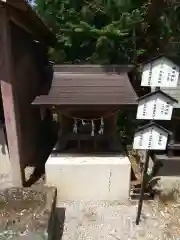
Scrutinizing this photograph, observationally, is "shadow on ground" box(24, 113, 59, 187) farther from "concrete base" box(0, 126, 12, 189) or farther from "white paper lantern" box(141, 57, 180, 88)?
"white paper lantern" box(141, 57, 180, 88)

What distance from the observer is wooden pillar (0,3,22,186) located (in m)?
4.40

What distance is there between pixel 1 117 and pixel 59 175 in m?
2.32

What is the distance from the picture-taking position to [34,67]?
645cm

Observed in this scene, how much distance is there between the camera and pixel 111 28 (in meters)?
5.92

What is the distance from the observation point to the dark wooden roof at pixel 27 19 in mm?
4016

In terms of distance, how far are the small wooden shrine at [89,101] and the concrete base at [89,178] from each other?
0.54 m

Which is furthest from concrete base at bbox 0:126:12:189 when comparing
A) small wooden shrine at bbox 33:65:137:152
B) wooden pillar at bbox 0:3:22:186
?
small wooden shrine at bbox 33:65:137:152

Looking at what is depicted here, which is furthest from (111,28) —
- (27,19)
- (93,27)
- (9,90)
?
(9,90)

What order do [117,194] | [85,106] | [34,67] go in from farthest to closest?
[34,67] < [117,194] < [85,106]

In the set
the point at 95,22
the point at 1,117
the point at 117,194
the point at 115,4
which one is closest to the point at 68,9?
the point at 95,22

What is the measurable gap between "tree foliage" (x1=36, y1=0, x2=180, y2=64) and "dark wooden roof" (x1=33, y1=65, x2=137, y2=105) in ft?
3.08

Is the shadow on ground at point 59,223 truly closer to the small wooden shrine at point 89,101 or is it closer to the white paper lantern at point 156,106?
the small wooden shrine at point 89,101

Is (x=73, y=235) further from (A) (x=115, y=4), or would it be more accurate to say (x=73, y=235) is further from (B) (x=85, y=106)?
(A) (x=115, y=4)

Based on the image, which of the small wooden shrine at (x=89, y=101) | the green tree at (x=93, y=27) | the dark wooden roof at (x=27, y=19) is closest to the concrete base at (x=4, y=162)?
the small wooden shrine at (x=89, y=101)
